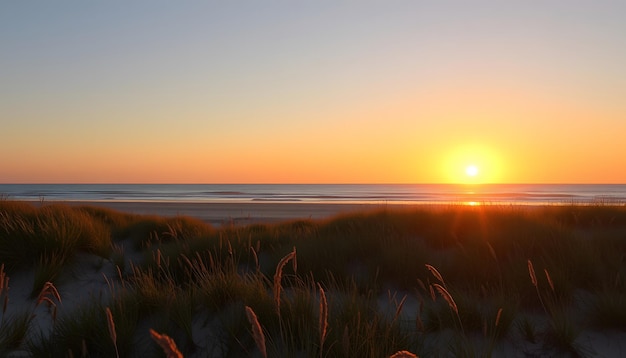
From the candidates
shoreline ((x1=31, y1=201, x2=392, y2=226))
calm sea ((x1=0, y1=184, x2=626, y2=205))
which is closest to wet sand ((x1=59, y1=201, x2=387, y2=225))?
shoreline ((x1=31, y1=201, x2=392, y2=226))

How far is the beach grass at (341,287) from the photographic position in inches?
152

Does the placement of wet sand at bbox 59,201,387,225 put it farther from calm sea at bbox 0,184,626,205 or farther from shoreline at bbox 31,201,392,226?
calm sea at bbox 0,184,626,205

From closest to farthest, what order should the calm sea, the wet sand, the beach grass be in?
the beach grass
the wet sand
the calm sea

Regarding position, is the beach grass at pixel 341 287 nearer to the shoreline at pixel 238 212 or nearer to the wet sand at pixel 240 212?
the shoreline at pixel 238 212

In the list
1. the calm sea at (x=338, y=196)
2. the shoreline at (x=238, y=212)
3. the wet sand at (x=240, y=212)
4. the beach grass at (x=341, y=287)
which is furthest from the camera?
the calm sea at (x=338, y=196)

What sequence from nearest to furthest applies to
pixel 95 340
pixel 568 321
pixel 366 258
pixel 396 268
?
pixel 95 340 → pixel 568 321 → pixel 396 268 → pixel 366 258

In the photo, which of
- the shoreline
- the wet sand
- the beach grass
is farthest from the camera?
the wet sand

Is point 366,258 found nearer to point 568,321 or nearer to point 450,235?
point 450,235

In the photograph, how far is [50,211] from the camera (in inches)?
311

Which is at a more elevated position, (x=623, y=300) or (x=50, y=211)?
(x=50, y=211)

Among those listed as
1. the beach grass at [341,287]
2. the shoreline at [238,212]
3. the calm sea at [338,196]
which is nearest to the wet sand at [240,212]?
the shoreline at [238,212]

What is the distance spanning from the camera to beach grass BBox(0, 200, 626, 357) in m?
3.87

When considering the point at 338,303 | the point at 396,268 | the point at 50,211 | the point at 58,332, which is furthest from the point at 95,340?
the point at 50,211

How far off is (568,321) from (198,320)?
3.38 metres
